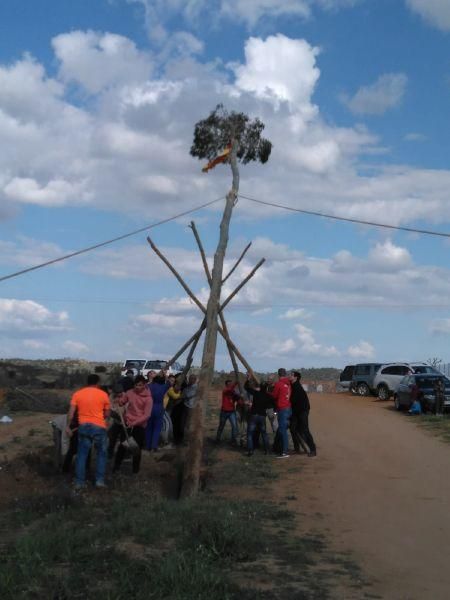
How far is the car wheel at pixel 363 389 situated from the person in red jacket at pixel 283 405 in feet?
75.5

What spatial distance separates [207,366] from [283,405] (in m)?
2.49

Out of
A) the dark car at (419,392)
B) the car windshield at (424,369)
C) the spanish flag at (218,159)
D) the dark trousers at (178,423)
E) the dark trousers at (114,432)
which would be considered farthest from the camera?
the car windshield at (424,369)

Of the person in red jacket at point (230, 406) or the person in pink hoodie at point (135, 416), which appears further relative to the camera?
the person in red jacket at point (230, 406)

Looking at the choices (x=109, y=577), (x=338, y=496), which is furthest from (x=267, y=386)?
(x=109, y=577)

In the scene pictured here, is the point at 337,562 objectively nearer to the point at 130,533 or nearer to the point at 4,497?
the point at 130,533

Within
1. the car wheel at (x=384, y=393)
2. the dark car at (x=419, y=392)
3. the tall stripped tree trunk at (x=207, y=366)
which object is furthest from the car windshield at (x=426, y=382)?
the tall stripped tree trunk at (x=207, y=366)

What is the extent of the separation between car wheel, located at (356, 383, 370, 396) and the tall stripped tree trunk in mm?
22767

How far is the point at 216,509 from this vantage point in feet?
33.6

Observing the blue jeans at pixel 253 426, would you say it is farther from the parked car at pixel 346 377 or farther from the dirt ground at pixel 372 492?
the parked car at pixel 346 377

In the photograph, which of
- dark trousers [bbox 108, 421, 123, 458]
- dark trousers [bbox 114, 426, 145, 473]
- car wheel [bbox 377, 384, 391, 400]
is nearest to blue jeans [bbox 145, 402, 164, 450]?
dark trousers [bbox 108, 421, 123, 458]

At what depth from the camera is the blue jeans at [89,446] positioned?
11.9 metres

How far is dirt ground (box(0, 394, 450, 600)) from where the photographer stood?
793cm

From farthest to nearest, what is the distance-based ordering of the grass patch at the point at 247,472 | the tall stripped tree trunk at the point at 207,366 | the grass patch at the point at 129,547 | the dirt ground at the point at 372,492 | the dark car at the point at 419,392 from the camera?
the dark car at the point at 419,392
the grass patch at the point at 247,472
the tall stripped tree trunk at the point at 207,366
the dirt ground at the point at 372,492
the grass patch at the point at 129,547

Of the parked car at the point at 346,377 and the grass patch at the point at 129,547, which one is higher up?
the parked car at the point at 346,377
